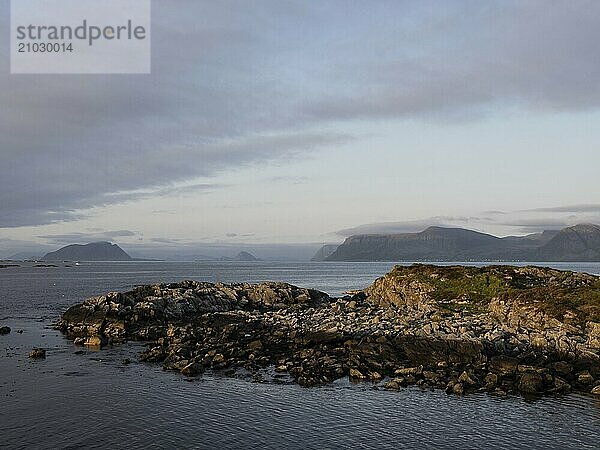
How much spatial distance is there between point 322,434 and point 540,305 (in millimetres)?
37277

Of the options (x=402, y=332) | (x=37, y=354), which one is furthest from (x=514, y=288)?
(x=37, y=354)

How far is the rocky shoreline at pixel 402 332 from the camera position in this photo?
4519cm

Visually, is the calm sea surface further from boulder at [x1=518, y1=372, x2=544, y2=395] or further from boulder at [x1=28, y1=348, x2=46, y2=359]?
boulder at [x1=28, y1=348, x2=46, y2=359]

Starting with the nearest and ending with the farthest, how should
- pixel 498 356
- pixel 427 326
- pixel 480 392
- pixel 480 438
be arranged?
pixel 480 438
pixel 480 392
pixel 498 356
pixel 427 326

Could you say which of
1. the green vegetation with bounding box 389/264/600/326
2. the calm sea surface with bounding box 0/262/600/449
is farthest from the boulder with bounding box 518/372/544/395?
the green vegetation with bounding box 389/264/600/326

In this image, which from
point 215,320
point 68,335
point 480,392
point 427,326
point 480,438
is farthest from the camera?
point 215,320

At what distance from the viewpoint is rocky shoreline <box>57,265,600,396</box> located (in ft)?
148

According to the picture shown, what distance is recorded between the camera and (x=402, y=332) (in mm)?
55938

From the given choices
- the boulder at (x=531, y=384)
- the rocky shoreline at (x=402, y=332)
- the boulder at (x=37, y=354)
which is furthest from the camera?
the boulder at (x=37, y=354)

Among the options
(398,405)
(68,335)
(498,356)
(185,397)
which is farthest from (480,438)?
(68,335)

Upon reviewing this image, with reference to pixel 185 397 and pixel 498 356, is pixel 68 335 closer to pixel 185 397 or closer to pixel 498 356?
pixel 185 397

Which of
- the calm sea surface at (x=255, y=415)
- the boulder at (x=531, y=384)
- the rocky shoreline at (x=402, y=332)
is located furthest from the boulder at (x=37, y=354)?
the boulder at (x=531, y=384)

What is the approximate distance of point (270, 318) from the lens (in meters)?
70.2

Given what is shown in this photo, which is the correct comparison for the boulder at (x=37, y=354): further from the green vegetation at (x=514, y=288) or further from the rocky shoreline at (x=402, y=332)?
the green vegetation at (x=514, y=288)
